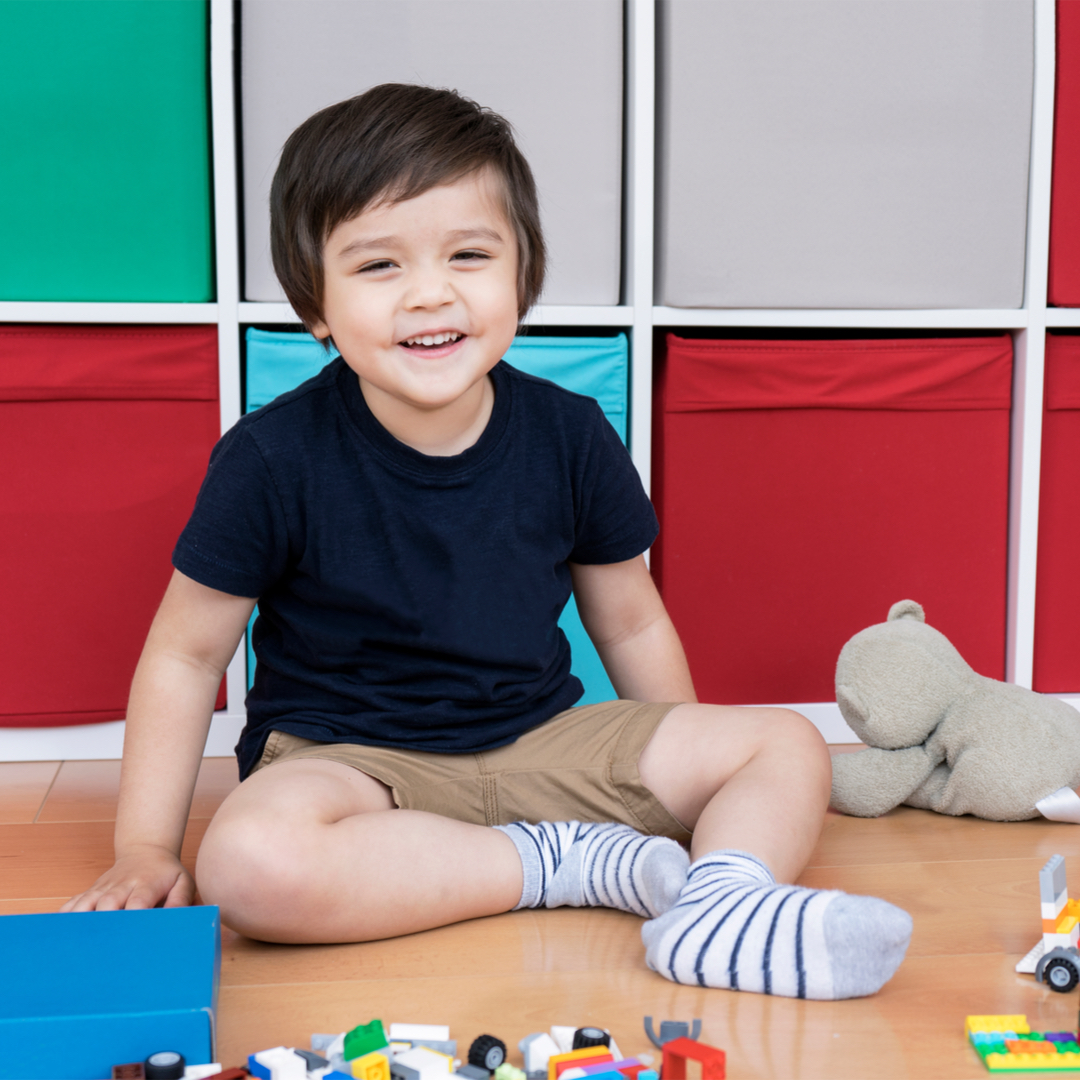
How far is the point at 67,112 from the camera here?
116cm

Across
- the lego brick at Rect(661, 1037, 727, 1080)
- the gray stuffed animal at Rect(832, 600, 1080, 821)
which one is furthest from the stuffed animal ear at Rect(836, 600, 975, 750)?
the lego brick at Rect(661, 1037, 727, 1080)

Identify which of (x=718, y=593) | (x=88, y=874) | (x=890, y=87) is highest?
(x=890, y=87)

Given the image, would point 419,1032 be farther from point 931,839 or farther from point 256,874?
point 931,839

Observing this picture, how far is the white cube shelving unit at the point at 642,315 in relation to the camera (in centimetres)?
119

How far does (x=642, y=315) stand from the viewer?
1258 mm

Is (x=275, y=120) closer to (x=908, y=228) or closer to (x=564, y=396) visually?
(x=564, y=396)

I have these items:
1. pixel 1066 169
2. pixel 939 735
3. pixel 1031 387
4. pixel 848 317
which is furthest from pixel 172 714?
pixel 1066 169

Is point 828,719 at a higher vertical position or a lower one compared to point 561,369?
lower

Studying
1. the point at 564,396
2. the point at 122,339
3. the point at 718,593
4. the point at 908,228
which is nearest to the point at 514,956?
the point at 564,396

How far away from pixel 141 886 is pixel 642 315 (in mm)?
726

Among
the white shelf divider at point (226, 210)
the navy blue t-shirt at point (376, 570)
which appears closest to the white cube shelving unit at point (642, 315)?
the white shelf divider at point (226, 210)

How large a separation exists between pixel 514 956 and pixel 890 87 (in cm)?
91

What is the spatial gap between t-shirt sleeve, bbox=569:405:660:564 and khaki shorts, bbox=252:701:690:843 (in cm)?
15

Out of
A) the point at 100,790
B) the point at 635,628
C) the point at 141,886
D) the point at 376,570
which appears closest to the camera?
the point at 141,886
